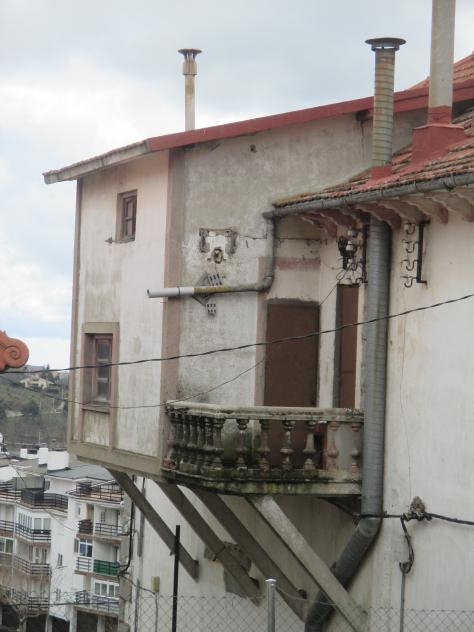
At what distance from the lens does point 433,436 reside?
1597 cm

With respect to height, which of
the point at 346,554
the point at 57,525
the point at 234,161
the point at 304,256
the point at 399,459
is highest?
the point at 234,161

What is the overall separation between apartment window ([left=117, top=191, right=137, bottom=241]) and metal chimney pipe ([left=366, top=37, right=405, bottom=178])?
3.84 m

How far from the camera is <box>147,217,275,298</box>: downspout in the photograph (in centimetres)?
1816

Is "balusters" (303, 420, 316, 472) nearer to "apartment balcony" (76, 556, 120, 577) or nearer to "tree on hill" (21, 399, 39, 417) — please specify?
"apartment balcony" (76, 556, 120, 577)

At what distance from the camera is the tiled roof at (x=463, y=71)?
18875mm

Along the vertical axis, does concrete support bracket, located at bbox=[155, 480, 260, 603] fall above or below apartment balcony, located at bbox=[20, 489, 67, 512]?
above

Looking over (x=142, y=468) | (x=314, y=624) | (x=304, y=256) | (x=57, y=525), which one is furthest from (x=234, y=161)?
(x=57, y=525)

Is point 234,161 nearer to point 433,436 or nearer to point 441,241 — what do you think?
point 441,241

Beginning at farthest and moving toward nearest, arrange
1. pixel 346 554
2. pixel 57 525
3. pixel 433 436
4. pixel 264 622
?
pixel 57 525, pixel 264 622, pixel 346 554, pixel 433 436

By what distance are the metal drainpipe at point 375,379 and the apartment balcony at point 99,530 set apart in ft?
232

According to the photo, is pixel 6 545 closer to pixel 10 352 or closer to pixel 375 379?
pixel 375 379

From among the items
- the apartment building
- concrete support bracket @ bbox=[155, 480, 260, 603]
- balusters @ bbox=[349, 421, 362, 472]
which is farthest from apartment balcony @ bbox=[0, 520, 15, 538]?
balusters @ bbox=[349, 421, 362, 472]

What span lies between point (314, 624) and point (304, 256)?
4.57 m

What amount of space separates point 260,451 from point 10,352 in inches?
138
